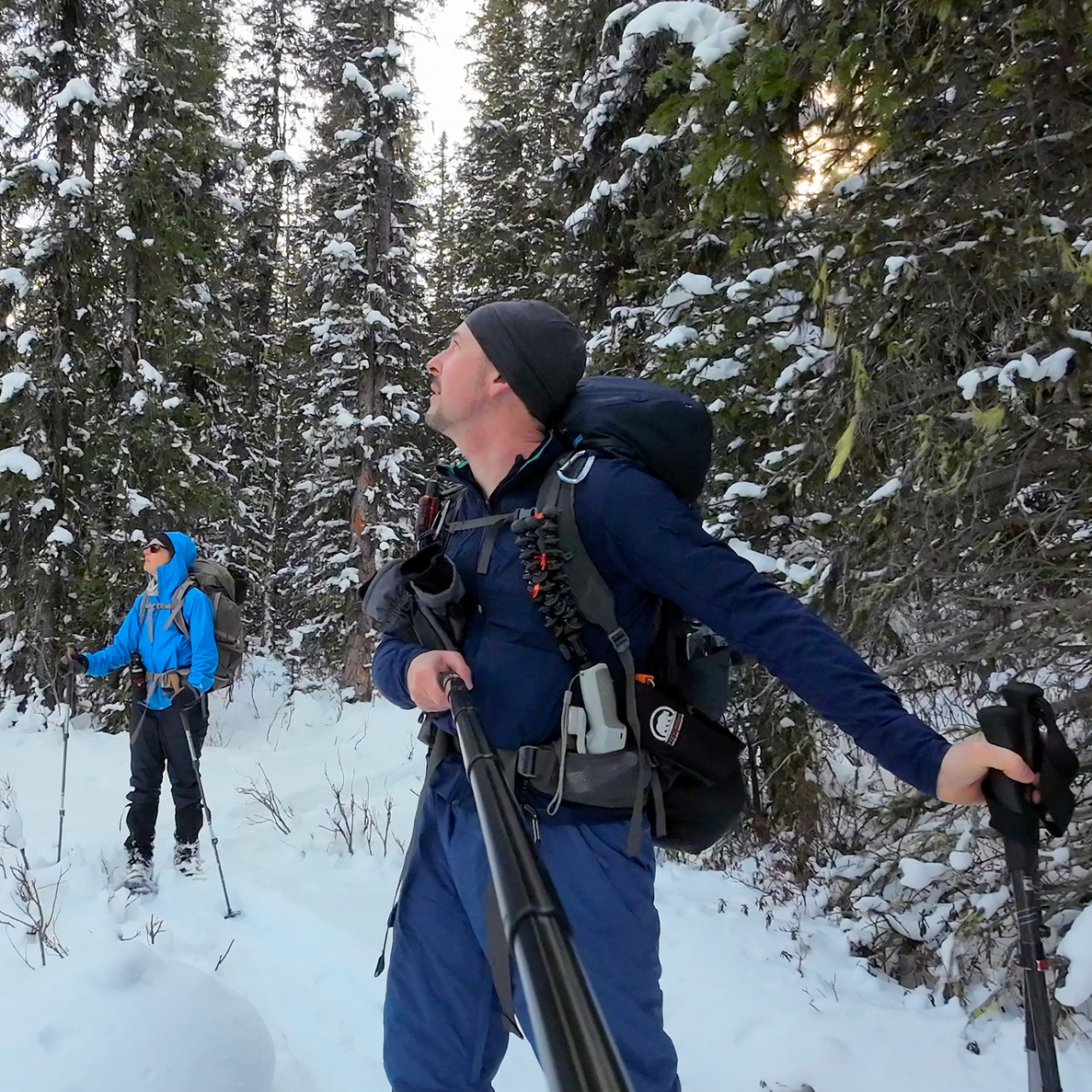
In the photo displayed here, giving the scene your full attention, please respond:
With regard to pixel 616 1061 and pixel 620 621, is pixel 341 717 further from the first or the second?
pixel 616 1061

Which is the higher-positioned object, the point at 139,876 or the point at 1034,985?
the point at 1034,985

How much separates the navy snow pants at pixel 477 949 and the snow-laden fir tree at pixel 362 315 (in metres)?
12.5

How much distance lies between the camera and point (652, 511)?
6.25 ft

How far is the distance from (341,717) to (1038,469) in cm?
1087

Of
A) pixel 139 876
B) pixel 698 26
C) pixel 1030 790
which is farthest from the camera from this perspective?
pixel 139 876

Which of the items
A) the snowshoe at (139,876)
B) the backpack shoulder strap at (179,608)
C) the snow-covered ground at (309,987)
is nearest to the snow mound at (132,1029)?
the snow-covered ground at (309,987)

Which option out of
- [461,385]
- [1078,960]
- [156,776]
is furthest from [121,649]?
[1078,960]

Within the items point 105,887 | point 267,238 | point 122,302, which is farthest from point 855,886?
point 267,238

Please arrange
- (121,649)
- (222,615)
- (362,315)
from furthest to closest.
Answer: (362,315), (222,615), (121,649)

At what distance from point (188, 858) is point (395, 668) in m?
4.69

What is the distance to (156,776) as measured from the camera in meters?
6.05

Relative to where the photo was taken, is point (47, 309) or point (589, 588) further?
point (47, 309)

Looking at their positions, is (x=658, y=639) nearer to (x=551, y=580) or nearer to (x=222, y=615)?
(x=551, y=580)

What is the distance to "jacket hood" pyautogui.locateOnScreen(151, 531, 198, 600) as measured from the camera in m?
6.21
